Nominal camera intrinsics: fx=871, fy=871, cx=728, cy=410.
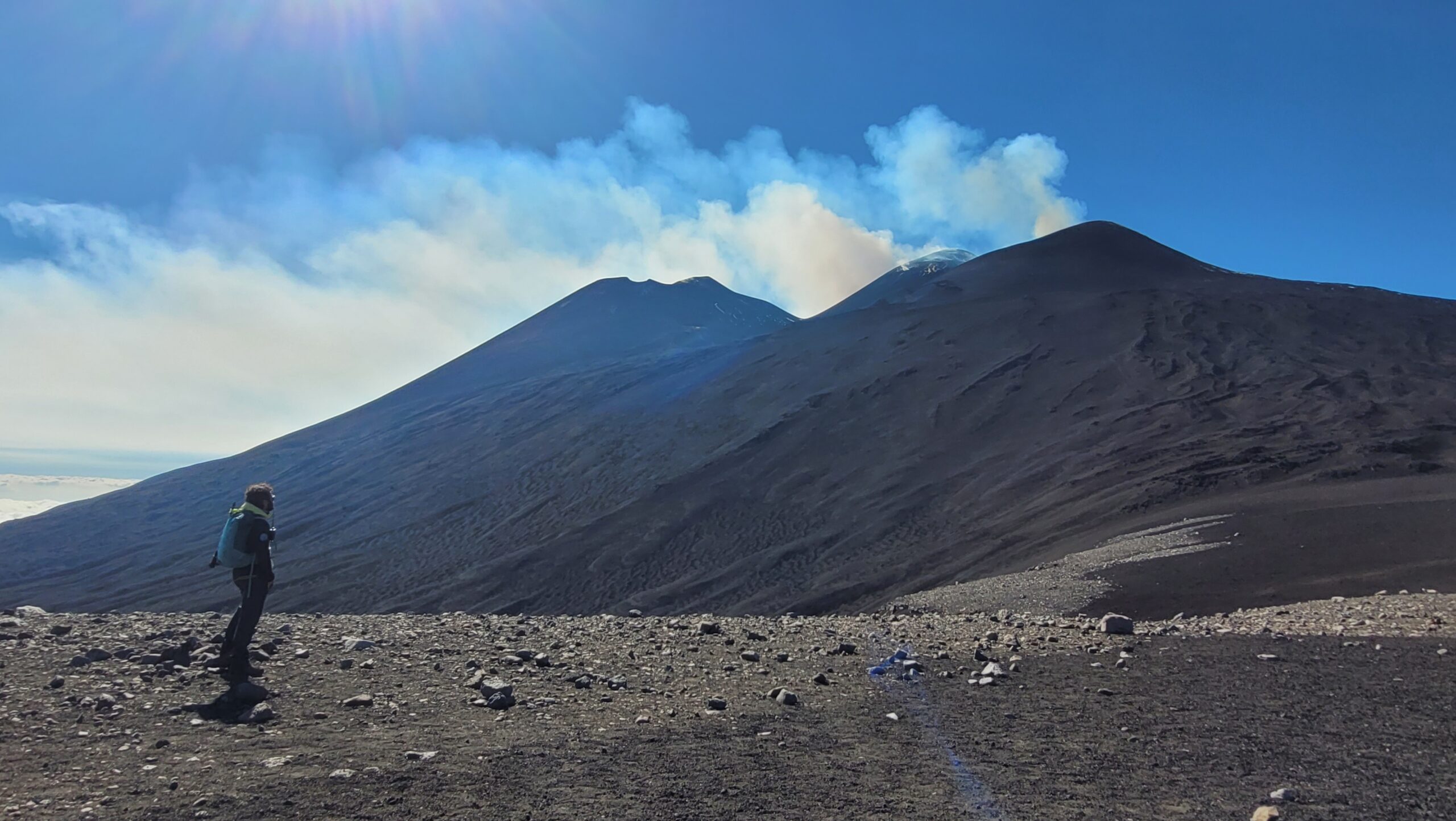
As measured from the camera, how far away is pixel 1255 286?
58219mm

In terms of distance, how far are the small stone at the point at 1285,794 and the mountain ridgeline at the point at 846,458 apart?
55.3ft

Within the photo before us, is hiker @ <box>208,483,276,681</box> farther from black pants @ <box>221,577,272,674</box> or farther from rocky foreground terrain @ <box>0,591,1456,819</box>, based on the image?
rocky foreground terrain @ <box>0,591,1456,819</box>

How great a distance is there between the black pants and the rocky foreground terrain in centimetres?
20

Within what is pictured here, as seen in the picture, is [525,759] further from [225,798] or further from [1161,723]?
[1161,723]

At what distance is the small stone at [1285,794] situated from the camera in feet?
14.4

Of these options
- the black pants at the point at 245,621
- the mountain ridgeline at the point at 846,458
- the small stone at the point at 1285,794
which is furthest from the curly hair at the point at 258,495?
the mountain ridgeline at the point at 846,458

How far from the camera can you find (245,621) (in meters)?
5.73

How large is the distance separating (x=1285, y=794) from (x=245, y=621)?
6174 mm

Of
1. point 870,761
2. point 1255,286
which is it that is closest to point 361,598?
point 870,761

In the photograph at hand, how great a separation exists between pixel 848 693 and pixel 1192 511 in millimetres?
20884

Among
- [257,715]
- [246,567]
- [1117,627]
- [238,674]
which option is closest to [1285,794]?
[1117,627]

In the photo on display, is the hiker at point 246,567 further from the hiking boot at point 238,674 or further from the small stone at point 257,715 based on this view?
the small stone at point 257,715

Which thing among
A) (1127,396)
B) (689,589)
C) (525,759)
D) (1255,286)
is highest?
(1255,286)

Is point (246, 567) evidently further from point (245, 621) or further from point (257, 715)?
point (257, 715)
